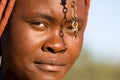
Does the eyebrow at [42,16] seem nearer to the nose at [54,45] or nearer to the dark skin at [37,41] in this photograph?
the dark skin at [37,41]

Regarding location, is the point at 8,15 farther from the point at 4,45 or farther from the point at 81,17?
the point at 81,17

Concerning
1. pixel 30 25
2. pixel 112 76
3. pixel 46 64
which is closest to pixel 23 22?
pixel 30 25

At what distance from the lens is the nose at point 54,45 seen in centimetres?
411

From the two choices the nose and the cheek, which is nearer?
the nose

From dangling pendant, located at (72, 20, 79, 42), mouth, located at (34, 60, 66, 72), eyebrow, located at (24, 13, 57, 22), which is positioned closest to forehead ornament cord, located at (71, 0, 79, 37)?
dangling pendant, located at (72, 20, 79, 42)

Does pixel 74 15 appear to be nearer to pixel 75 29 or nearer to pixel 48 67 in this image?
pixel 75 29

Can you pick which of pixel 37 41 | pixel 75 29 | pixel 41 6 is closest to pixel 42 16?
Answer: pixel 41 6

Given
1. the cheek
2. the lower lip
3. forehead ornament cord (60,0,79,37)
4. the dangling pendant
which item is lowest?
the lower lip

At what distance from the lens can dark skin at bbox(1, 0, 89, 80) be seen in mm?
4145

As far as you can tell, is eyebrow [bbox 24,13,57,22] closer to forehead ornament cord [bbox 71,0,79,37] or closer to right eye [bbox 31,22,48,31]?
right eye [bbox 31,22,48,31]

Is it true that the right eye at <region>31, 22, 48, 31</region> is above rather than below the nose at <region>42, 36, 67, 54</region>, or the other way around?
above

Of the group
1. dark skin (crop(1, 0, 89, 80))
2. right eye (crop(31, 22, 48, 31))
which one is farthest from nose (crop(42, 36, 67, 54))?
right eye (crop(31, 22, 48, 31))

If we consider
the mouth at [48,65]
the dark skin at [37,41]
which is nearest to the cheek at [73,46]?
the dark skin at [37,41]

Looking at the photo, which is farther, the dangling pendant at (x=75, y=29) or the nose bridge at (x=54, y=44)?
the dangling pendant at (x=75, y=29)
